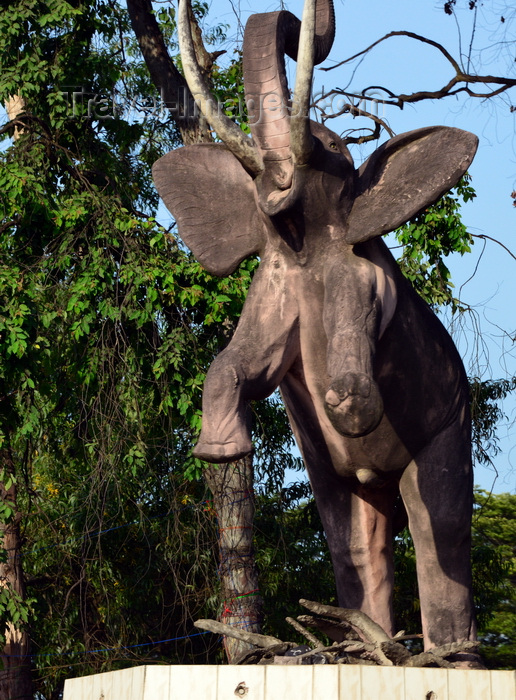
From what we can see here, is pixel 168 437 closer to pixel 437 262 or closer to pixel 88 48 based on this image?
pixel 437 262

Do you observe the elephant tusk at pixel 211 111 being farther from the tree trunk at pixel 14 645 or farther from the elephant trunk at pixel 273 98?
the tree trunk at pixel 14 645

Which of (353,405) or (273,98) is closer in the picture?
(353,405)

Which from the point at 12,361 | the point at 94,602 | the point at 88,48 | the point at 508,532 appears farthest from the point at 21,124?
the point at 508,532

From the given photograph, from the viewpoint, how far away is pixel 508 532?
16.0 meters

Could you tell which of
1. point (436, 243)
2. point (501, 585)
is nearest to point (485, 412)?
point (436, 243)

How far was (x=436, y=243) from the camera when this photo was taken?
7.16 meters

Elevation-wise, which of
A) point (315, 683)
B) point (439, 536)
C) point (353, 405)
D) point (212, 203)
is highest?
point (212, 203)

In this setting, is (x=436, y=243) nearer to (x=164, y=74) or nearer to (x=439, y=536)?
(x=164, y=74)

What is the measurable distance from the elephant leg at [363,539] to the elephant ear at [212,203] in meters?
0.82

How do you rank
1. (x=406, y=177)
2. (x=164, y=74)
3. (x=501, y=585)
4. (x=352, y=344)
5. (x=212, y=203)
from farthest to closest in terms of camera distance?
1. (x=501, y=585)
2. (x=164, y=74)
3. (x=212, y=203)
4. (x=406, y=177)
5. (x=352, y=344)

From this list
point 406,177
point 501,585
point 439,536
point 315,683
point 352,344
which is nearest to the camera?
point 315,683

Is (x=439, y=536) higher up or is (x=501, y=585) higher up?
(x=501, y=585)

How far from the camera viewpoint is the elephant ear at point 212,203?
342 centimetres

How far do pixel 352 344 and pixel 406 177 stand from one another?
0.63m
